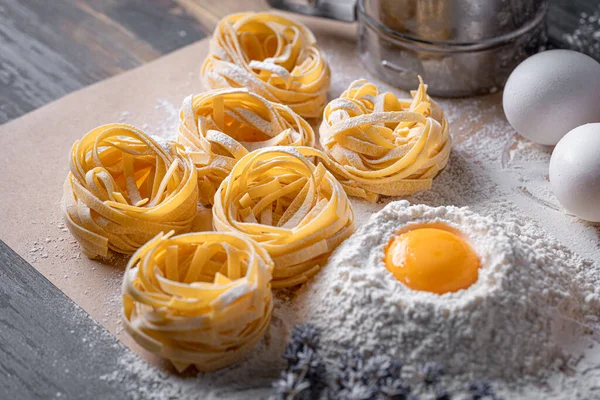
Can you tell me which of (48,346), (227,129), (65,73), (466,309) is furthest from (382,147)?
(65,73)

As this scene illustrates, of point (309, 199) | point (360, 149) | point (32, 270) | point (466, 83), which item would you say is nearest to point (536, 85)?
point (466, 83)

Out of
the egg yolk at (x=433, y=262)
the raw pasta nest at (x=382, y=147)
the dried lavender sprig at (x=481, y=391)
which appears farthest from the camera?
the raw pasta nest at (x=382, y=147)

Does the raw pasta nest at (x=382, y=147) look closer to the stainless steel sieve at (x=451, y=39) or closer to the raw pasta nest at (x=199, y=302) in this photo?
the stainless steel sieve at (x=451, y=39)

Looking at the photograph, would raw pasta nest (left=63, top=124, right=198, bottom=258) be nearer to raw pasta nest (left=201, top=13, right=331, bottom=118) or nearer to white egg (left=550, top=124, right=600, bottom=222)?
raw pasta nest (left=201, top=13, right=331, bottom=118)

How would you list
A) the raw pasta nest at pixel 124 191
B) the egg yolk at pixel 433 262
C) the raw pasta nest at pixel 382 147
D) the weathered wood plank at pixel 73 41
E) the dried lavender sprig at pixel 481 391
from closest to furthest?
the dried lavender sprig at pixel 481 391 → the egg yolk at pixel 433 262 → the raw pasta nest at pixel 124 191 → the raw pasta nest at pixel 382 147 → the weathered wood plank at pixel 73 41

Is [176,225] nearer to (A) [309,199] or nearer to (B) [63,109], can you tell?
(A) [309,199]

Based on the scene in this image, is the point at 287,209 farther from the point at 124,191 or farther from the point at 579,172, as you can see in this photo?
the point at 579,172

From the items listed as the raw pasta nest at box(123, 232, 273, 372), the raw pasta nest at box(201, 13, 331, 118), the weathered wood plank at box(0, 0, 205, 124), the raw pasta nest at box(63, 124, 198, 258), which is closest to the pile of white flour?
the raw pasta nest at box(123, 232, 273, 372)

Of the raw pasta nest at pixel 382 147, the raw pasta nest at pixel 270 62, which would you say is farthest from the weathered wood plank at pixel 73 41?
the raw pasta nest at pixel 382 147

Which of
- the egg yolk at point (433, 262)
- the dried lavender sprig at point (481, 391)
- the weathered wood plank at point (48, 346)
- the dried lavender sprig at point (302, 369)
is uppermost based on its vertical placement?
the egg yolk at point (433, 262)
